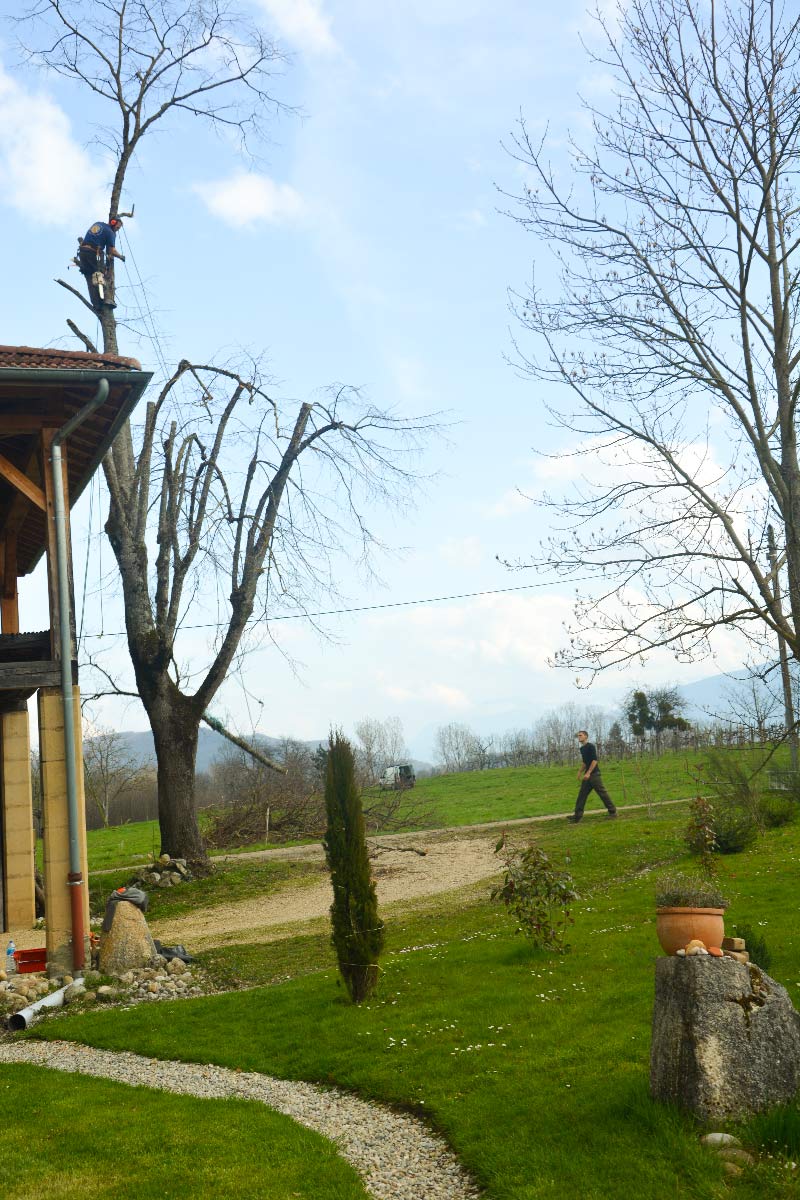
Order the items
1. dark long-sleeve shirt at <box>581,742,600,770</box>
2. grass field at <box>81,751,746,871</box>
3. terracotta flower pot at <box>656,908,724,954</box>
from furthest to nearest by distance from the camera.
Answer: grass field at <box>81,751,746,871</box>, dark long-sleeve shirt at <box>581,742,600,770</box>, terracotta flower pot at <box>656,908,724,954</box>

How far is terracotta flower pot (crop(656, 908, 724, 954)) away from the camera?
5934mm

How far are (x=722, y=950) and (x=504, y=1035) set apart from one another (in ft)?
7.40

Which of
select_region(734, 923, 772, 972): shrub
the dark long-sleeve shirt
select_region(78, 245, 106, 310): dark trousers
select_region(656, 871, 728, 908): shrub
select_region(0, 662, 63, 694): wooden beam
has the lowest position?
select_region(734, 923, 772, 972): shrub

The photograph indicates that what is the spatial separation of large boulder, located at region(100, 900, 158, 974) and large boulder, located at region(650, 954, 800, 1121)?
727cm

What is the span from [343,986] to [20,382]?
6.74 metres

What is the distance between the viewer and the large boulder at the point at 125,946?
10992mm

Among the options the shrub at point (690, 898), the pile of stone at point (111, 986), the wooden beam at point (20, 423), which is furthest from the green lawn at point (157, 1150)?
the wooden beam at point (20, 423)

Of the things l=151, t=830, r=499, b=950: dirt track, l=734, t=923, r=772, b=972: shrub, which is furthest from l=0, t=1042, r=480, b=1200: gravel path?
l=151, t=830, r=499, b=950: dirt track

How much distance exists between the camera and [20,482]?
10969mm

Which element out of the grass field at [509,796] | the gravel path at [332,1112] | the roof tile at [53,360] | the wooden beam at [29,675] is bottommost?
the gravel path at [332,1112]

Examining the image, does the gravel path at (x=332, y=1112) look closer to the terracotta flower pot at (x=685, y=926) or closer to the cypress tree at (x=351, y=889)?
the cypress tree at (x=351, y=889)

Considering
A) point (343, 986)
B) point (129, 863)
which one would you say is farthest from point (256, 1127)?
point (129, 863)

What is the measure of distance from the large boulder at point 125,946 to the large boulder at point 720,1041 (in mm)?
7275

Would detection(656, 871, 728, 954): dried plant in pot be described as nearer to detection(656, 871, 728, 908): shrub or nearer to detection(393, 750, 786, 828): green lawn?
detection(656, 871, 728, 908): shrub
